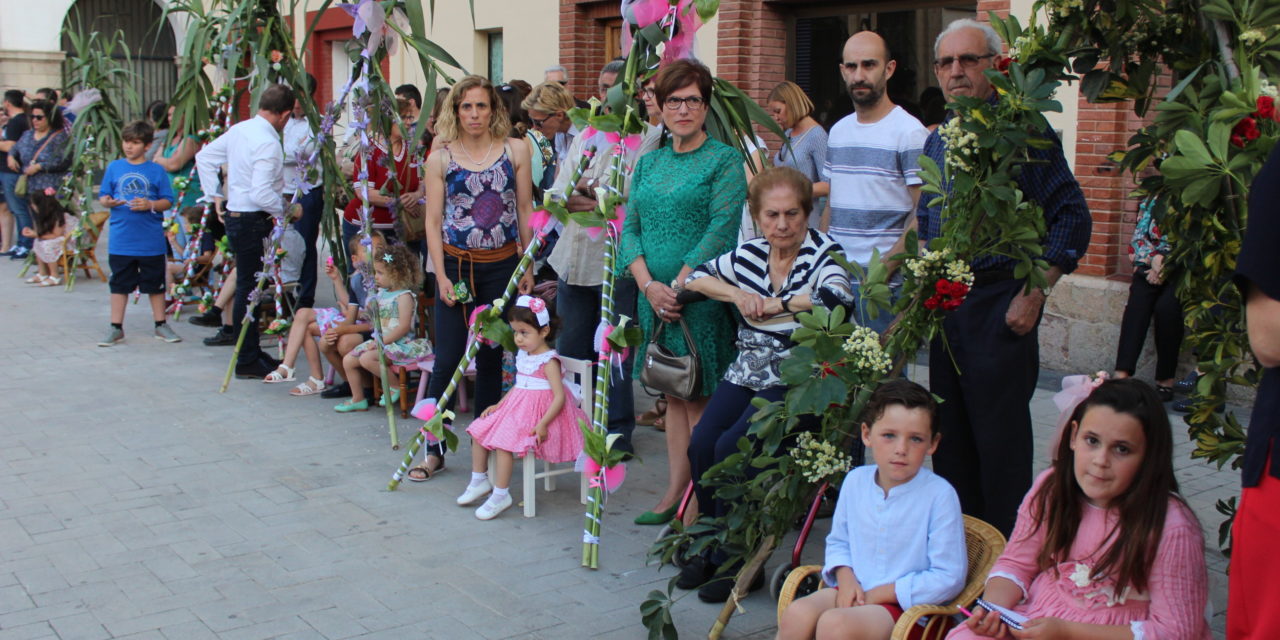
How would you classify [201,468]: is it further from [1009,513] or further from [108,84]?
[108,84]

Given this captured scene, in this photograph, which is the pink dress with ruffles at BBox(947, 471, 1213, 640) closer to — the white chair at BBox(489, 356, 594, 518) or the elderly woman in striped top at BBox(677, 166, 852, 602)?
the elderly woman in striped top at BBox(677, 166, 852, 602)

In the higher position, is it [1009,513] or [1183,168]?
[1183,168]

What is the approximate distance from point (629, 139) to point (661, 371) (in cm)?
95

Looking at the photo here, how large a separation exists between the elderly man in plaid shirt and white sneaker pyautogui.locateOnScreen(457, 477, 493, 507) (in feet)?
7.42

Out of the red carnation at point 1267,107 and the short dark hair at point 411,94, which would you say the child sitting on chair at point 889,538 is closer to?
→ the red carnation at point 1267,107

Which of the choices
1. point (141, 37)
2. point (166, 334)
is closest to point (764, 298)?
point (166, 334)

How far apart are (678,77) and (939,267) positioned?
1.59m

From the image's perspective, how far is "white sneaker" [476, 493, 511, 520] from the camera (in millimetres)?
5543

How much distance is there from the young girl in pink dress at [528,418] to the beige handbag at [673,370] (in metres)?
0.57

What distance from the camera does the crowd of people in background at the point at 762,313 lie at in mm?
3242

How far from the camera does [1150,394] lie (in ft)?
10.5

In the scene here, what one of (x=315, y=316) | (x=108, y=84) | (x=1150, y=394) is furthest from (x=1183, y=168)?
(x=108, y=84)

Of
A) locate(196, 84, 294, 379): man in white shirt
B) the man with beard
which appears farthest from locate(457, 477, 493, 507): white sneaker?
locate(196, 84, 294, 379): man in white shirt

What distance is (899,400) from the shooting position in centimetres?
369
